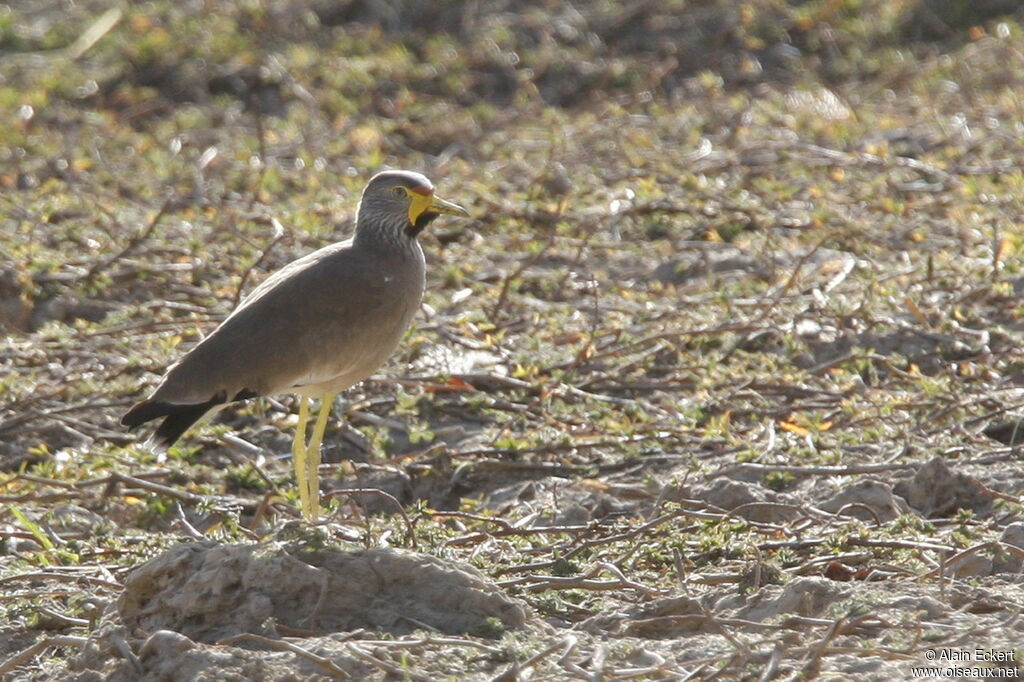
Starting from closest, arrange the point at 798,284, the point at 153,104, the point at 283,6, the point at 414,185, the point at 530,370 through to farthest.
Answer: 1. the point at 414,185
2. the point at 530,370
3. the point at 798,284
4. the point at 153,104
5. the point at 283,6

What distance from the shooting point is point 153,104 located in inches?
460

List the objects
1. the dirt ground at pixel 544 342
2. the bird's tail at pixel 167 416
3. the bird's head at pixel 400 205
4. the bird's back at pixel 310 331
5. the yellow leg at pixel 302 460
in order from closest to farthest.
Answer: the dirt ground at pixel 544 342 → the bird's tail at pixel 167 416 → the bird's back at pixel 310 331 → the yellow leg at pixel 302 460 → the bird's head at pixel 400 205

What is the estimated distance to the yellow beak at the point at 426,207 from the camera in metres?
6.14

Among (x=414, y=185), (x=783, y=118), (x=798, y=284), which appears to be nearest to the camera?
(x=414, y=185)

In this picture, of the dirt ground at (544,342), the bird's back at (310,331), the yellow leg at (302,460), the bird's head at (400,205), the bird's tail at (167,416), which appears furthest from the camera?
the bird's head at (400,205)

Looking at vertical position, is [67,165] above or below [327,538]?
below

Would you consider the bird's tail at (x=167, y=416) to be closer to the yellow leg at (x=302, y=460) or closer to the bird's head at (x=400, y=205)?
the yellow leg at (x=302, y=460)

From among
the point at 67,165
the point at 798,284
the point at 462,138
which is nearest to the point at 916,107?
the point at 462,138

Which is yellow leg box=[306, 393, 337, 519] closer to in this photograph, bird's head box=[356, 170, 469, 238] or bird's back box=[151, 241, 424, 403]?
bird's back box=[151, 241, 424, 403]

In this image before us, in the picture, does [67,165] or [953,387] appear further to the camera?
[67,165]

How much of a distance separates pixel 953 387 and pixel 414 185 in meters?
2.25

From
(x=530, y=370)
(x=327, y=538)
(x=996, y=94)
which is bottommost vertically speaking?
(x=996, y=94)

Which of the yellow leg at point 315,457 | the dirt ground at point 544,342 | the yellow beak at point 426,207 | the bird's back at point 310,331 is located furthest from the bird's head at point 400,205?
the dirt ground at point 544,342

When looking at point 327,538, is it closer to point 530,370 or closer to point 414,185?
point 414,185
